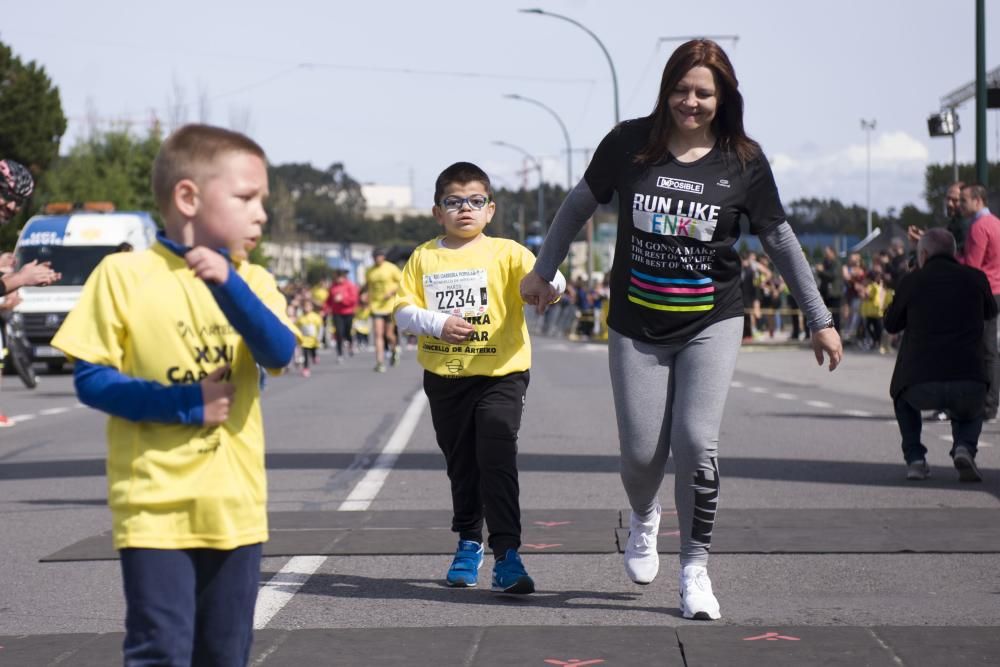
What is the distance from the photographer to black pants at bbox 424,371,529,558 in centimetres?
639

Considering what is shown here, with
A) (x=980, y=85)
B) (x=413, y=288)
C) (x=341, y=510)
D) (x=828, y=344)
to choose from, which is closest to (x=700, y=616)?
(x=828, y=344)

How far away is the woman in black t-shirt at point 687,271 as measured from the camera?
226 inches

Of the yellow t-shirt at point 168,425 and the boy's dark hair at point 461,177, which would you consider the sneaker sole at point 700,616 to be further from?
the yellow t-shirt at point 168,425

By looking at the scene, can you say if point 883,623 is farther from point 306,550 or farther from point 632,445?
point 306,550

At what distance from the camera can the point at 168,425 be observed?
354 cm

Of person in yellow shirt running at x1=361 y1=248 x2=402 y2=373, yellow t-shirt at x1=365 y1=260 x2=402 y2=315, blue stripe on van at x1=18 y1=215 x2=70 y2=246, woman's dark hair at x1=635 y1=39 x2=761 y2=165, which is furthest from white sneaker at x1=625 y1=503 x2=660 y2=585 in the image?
blue stripe on van at x1=18 y1=215 x2=70 y2=246

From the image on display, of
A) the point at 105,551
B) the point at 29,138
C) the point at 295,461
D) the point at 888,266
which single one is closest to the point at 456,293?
the point at 105,551

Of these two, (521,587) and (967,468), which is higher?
(521,587)

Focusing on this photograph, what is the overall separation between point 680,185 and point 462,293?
3.72ft

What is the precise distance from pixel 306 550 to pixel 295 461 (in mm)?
4478

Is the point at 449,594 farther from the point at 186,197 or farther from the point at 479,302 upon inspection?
the point at 186,197

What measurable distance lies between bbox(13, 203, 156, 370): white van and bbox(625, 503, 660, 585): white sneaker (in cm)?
2421

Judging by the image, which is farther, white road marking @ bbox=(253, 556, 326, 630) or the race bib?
the race bib

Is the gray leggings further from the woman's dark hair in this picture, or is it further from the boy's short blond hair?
the boy's short blond hair
